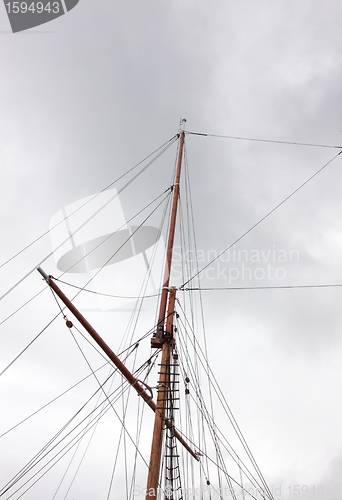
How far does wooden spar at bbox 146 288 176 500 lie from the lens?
9.79 metres

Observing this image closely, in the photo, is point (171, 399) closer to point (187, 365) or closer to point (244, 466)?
point (187, 365)

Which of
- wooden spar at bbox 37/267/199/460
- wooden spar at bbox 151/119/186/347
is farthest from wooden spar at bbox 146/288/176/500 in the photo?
wooden spar at bbox 37/267/199/460

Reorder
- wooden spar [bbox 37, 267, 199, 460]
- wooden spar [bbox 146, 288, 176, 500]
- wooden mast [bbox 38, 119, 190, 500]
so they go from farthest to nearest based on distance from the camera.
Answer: wooden spar [bbox 37, 267, 199, 460] < wooden mast [bbox 38, 119, 190, 500] < wooden spar [bbox 146, 288, 176, 500]

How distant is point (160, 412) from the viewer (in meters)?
11.3

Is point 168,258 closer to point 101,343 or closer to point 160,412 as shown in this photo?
point 101,343

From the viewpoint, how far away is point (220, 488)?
13344mm

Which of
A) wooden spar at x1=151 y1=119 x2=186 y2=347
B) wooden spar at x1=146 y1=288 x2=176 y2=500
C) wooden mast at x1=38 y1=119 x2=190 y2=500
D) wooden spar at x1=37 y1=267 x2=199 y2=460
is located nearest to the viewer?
wooden spar at x1=146 y1=288 x2=176 y2=500

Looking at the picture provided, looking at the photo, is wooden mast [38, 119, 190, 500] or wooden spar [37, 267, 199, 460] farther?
wooden spar [37, 267, 199, 460]

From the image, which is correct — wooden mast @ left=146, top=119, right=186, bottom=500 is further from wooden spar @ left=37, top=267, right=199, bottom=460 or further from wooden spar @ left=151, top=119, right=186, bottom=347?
wooden spar @ left=37, top=267, right=199, bottom=460

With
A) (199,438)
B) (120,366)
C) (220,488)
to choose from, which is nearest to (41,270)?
→ (120,366)

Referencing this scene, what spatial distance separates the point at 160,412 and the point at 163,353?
2167 mm

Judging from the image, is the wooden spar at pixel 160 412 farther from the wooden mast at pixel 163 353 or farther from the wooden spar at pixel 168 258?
the wooden spar at pixel 168 258

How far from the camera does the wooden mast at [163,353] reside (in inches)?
392

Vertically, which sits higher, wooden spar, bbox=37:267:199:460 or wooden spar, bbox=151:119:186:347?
wooden spar, bbox=151:119:186:347
